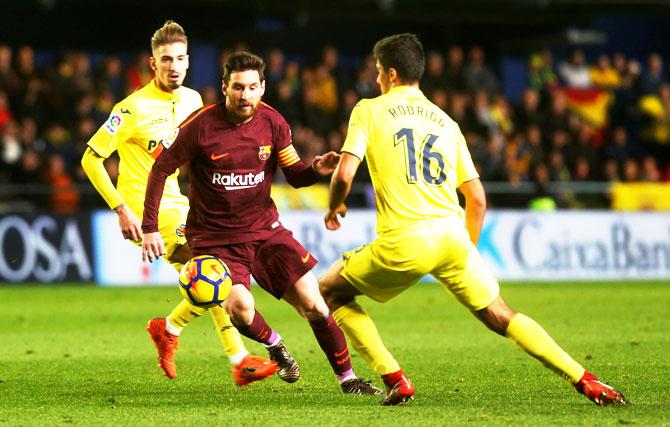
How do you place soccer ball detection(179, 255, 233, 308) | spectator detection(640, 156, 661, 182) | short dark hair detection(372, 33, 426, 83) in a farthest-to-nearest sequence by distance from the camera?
spectator detection(640, 156, 661, 182) < soccer ball detection(179, 255, 233, 308) < short dark hair detection(372, 33, 426, 83)

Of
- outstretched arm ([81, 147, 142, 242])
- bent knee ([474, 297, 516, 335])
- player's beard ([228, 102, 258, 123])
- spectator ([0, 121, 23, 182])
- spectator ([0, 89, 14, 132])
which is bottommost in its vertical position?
spectator ([0, 121, 23, 182])

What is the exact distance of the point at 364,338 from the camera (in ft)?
24.8

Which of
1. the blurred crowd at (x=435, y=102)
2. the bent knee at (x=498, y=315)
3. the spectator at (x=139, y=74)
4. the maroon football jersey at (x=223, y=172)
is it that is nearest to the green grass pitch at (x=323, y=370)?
the bent knee at (x=498, y=315)

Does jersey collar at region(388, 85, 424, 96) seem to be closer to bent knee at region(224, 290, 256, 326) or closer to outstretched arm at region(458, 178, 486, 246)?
outstretched arm at region(458, 178, 486, 246)

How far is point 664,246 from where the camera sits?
20531 millimetres

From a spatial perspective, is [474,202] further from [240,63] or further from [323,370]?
[323,370]

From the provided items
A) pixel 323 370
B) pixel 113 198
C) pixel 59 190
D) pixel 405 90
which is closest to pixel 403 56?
pixel 405 90

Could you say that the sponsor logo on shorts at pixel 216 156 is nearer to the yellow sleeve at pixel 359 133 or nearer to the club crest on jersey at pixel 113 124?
the yellow sleeve at pixel 359 133

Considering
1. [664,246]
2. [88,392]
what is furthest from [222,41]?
[88,392]

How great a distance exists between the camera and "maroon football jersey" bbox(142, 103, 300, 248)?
780 centimetres

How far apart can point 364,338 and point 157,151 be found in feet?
8.20

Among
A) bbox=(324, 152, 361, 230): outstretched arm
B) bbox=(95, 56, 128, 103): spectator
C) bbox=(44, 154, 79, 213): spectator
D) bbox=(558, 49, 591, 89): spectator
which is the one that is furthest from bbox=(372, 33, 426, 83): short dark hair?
bbox=(558, 49, 591, 89): spectator

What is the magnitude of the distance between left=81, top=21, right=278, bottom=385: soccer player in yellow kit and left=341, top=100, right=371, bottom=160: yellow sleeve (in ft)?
6.05

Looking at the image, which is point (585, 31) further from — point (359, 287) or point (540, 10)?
point (359, 287)
